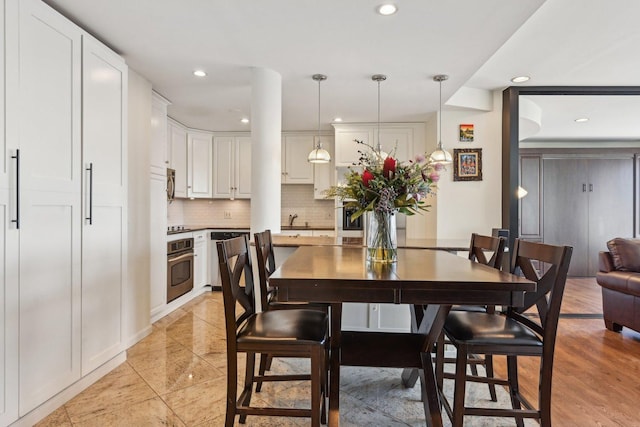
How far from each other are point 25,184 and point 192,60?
1.62 metres

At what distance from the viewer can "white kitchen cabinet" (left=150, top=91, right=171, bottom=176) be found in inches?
149

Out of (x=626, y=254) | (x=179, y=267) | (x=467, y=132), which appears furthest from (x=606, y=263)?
(x=179, y=267)

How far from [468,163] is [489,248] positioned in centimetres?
237

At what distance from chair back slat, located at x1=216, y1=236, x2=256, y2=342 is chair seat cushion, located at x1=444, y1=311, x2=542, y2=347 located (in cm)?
101

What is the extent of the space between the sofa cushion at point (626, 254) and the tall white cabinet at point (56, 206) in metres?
4.40

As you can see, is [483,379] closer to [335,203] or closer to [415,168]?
[415,168]

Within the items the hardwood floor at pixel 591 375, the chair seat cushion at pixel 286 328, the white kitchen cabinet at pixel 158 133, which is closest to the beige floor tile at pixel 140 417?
the chair seat cushion at pixel 286 328

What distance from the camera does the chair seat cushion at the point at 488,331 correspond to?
5.33ft

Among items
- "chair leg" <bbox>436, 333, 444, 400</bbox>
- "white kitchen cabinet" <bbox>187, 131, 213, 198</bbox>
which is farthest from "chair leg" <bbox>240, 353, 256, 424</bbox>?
"white kitchen cabinet" <bbox>187, 131, 213, 198</bbox>

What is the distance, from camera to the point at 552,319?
1.59 meters

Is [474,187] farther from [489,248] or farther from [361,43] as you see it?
[361,43]

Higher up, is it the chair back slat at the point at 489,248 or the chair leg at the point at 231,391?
the chair back slat at the point at 489,248

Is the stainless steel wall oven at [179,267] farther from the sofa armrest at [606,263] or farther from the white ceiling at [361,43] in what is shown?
the sofa armrest at [606,263]

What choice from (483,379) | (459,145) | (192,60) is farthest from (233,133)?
(483,379)
